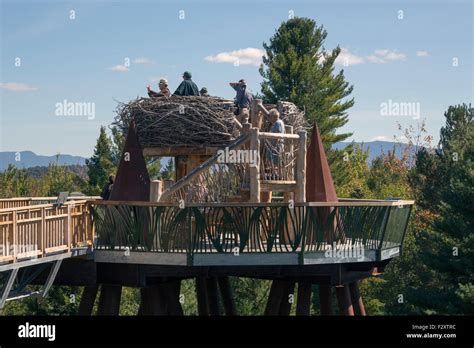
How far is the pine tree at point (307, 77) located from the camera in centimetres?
5138

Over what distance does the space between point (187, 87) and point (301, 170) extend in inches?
155

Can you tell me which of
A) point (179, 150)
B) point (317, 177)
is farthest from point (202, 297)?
point (317, 177)

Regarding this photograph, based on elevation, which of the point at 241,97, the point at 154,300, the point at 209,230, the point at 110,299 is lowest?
the point at 154,300

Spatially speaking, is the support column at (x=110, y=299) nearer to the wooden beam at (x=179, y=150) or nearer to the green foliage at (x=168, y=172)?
the wooden beam at (x=179, y=150)

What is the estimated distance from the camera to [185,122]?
21734 millimetres

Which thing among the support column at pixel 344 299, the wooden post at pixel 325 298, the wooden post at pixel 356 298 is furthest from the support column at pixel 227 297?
the support column at pixel 344 299

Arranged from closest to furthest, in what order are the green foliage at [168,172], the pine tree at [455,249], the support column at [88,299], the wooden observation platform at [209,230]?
the wooden observation platform at [209,230], the support column at [88,299], the pine tree at [455,249], the green foliage at [168,172]

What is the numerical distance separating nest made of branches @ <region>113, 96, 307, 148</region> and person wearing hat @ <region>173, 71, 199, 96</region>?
55cm

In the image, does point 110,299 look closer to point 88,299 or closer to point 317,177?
point 88,299

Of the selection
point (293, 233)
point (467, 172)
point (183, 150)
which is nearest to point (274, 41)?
point (467, 172)

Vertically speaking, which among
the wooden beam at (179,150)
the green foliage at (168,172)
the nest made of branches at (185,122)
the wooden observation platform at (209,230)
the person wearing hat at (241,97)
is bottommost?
the wooden observation platform at (209,230)

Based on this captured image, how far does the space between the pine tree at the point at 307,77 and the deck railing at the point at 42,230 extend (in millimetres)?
31432

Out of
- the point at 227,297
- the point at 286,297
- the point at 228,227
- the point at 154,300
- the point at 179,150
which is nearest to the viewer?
the point at 228,227

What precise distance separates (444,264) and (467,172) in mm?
3786
